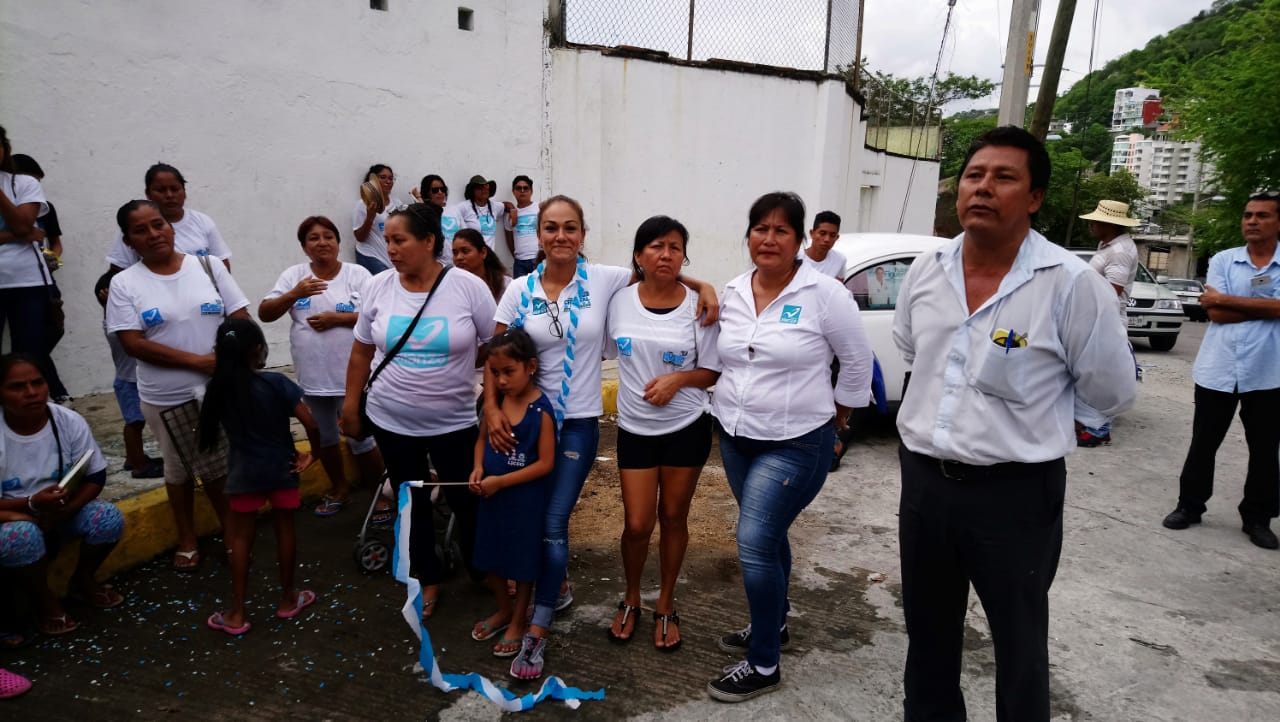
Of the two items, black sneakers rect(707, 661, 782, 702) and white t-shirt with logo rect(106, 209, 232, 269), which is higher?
white t-shirt with logo rect(106, 209, 232, 269)

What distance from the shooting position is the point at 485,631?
3357mm

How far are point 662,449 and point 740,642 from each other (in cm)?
95

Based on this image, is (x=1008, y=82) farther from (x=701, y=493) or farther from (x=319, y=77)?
(x=319, y=77)

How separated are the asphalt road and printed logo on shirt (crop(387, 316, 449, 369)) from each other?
1.22m

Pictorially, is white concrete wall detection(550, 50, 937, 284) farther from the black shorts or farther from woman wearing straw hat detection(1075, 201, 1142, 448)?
the black shorts

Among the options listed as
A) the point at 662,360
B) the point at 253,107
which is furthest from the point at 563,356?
the point at 253,107

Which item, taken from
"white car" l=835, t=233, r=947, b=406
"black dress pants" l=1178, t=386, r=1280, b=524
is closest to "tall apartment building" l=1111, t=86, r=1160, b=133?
"white car" l=835, t=233, r=947, b=406

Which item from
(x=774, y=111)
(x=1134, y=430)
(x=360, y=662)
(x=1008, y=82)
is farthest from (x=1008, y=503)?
(x=774, y=111)

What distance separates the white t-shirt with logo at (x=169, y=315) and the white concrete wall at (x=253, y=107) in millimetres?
3161

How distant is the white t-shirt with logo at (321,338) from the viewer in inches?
174

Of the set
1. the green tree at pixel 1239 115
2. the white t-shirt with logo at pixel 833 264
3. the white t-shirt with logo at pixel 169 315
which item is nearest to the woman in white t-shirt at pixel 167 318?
the white t-shirt with logo at pixel 169 315

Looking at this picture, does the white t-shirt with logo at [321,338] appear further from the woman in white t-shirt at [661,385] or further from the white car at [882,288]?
the white car at [882,288]

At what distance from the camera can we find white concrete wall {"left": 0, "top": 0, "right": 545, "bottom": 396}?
5895 millimetres

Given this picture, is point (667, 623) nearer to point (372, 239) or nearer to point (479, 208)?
point (372, 239)
